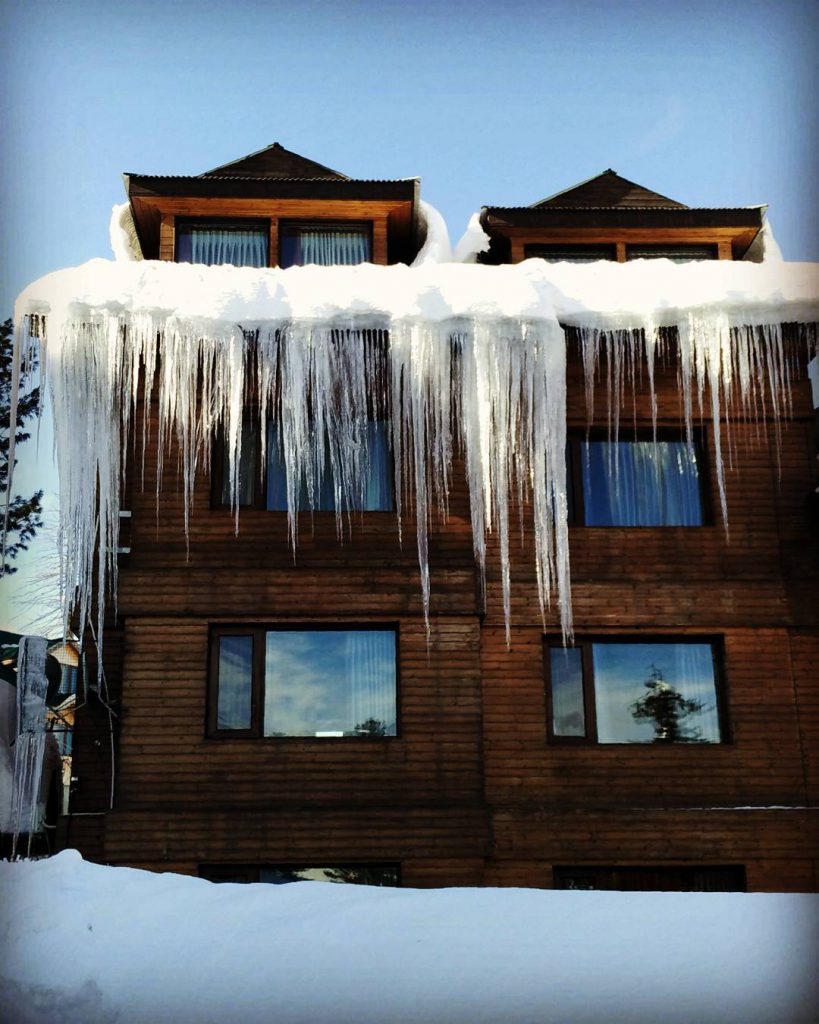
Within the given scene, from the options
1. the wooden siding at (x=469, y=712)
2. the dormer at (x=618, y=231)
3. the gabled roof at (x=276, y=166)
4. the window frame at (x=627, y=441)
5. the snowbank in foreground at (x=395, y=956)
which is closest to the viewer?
the snowbank in foreground at (x=395, y=956)

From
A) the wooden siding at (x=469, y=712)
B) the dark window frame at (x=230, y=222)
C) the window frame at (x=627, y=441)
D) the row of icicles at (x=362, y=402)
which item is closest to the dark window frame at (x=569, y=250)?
the row of icicles at (x=362, y=402)

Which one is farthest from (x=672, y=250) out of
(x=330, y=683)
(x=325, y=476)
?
(x=330, y=683)

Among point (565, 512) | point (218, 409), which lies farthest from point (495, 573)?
point (218, 409)

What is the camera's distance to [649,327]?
36.1 ft

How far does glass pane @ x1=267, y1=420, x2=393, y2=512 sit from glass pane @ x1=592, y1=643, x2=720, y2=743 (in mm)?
2743

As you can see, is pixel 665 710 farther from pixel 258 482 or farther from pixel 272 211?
pixel 272 211

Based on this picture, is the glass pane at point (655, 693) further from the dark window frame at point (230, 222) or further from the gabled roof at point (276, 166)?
the gabled roof at point (276, 166)

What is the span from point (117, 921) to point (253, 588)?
3.96 meters

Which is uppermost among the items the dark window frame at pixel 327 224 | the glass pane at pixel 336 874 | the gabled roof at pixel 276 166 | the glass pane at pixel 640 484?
the gabled roof at pixel 276 166

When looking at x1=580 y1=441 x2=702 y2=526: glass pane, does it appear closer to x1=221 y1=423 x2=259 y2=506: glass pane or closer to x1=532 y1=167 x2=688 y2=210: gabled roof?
x1=532 y1=167 x2=688 y2=210: gabled roof

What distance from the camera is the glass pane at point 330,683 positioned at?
10.9 m

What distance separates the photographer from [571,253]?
1255cm

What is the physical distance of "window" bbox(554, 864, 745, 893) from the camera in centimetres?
1058

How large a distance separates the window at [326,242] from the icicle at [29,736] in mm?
4953
